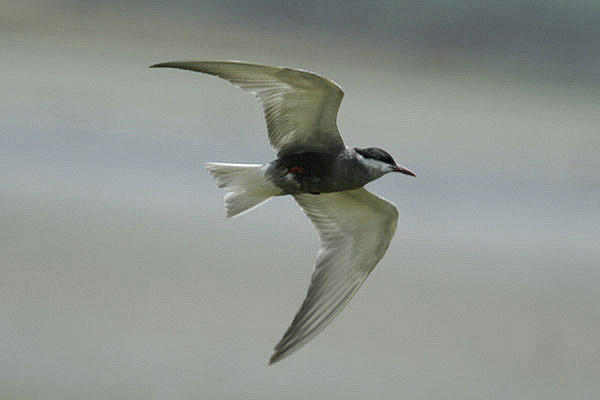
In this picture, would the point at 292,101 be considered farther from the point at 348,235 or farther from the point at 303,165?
the point at 348,235

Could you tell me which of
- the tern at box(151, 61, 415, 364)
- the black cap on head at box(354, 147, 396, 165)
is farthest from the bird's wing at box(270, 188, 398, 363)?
the black cap on head at box(354, 147, 396, 165)

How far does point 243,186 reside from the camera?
3658 millimetres

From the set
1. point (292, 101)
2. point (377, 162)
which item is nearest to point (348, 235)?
point (377, 162)

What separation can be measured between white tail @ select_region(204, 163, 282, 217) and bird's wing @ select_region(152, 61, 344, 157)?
0.35ft

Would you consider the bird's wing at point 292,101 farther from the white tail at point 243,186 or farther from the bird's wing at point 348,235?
the bird's wing at point 348,235

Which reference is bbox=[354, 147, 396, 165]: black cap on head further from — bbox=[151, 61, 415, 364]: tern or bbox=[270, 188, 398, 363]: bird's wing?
bbox=[270, 188, 398, 363]: bird's wing

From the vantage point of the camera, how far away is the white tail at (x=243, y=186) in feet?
12.0

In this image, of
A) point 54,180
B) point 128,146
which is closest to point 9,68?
point 128,146

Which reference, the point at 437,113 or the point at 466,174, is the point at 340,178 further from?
the point at 437,113

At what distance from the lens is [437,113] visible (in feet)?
36.9

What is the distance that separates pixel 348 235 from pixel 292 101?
1.76 feet

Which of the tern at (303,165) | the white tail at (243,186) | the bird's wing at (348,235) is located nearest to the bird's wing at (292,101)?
the tern at (303,165)

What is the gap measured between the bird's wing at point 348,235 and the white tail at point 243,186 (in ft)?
1.00

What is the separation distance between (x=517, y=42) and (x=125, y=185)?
567 centimetres
